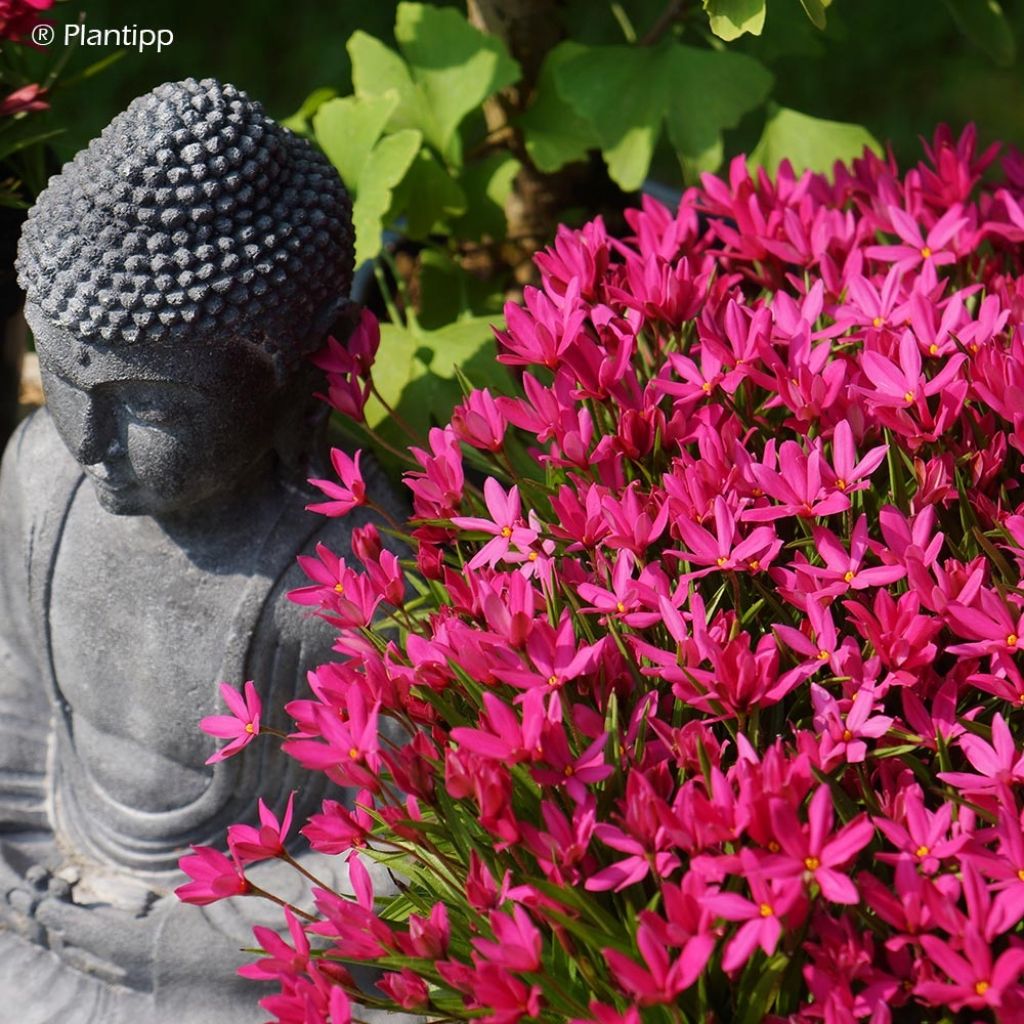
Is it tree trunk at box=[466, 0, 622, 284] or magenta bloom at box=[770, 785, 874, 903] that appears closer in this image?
magenta bloom at box=[770, 785, 874, 903]

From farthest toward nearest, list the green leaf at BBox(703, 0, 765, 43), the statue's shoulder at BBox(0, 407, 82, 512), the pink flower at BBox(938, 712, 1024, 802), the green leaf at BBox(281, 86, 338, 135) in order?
the green leaf at BBox(281, 86, 338, 135)
the statue's shoulder at BBox(0, 407, 82, 512)
the green leaf at BBox(703, 0, 765, 43)
the pink flower at BBox(938, 712, 1024, 802)

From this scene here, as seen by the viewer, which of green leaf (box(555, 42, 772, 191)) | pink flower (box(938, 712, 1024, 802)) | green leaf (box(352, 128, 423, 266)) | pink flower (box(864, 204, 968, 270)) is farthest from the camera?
green leaf (box(555, 42, 772, 191))

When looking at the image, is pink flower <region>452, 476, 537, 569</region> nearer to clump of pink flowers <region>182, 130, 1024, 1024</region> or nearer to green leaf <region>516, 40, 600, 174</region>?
clump of pink flowers <region>182, 130, 1024, 1024</region>

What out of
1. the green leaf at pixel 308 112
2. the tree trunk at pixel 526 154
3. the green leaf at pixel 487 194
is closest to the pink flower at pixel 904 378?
the green leaf at pixel 487 194

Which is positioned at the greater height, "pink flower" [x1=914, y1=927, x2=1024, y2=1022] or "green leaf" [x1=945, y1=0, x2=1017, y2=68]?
"pink flower" [x1=914, y1=927, x2=1024, y2=1022]

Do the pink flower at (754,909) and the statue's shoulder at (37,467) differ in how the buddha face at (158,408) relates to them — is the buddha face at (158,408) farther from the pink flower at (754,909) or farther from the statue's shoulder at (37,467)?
the pink flower at (754,909)

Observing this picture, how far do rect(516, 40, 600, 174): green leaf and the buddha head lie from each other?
699 millimetres

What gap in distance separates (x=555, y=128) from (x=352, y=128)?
13.1 inches

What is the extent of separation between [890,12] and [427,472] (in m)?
3.08

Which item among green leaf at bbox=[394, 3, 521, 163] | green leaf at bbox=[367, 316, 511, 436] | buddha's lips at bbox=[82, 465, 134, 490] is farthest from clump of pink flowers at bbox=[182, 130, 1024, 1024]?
green leaf at bbox=[394, 3, 521, 163]

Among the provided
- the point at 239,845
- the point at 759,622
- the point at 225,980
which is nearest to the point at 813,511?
the point at 759,622

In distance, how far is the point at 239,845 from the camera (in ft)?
3.24

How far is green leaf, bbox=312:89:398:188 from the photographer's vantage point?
5.60ft

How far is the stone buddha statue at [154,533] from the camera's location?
117cm
